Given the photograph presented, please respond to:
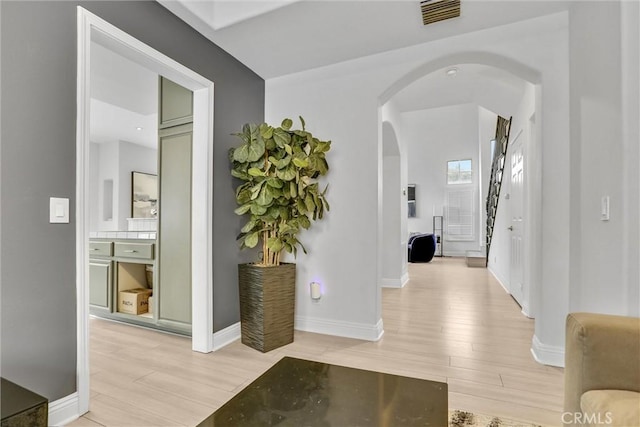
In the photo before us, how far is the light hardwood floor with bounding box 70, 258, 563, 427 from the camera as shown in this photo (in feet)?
6.04

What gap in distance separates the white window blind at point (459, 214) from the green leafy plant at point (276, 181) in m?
7.62

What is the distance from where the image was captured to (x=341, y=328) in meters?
3.05

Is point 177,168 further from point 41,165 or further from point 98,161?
point 98,161

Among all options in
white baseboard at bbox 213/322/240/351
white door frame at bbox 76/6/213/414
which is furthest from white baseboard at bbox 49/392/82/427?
white baseboard at bbox 213/322/240/351

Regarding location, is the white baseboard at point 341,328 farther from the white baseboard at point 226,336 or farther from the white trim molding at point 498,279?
the white trim molding at point 498,279

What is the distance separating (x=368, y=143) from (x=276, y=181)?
970mm

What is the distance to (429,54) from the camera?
8.99 feet

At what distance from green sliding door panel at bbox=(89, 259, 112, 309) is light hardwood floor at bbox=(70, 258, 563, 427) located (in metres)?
0.23

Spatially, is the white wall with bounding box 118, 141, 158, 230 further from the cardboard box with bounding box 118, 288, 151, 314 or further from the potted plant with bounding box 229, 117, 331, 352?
the potted plant with bounding box 229, 117, 331, 352

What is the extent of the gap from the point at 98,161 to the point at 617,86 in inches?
304

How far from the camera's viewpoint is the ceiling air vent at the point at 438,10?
2.23 metres

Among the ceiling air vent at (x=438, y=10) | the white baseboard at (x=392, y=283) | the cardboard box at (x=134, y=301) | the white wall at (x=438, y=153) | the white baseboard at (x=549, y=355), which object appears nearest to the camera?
the ceiling air vent at (x=438, y=10)

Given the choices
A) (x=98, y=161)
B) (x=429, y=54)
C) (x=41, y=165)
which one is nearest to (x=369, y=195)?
(x=429, y=54)

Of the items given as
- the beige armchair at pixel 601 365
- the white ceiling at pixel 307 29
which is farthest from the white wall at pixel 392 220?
the beige armchair at pixel 601 365
